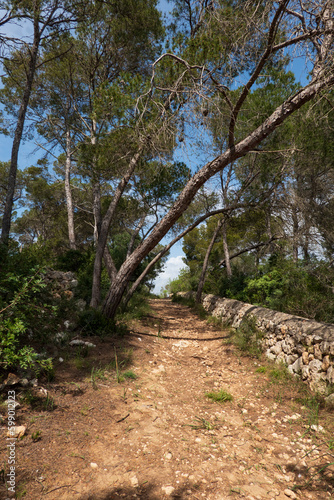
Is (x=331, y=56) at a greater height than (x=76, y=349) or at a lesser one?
greater

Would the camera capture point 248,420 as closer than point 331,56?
Yes

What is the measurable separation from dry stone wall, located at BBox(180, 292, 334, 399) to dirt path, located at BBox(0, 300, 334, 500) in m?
0.55

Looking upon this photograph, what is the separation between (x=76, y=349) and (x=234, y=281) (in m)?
6.82

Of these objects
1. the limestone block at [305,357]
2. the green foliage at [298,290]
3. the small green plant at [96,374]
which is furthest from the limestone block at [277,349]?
the small green plant at [96,374]

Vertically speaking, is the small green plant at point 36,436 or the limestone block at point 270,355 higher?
the small green plant at point 36,436

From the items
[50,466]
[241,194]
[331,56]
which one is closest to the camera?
[50,466]

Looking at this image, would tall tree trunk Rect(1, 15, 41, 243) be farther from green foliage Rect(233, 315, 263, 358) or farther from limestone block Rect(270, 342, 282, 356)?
limestone block Rect(270, 342, 282, 356)

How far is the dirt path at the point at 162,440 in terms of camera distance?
2.21 meters

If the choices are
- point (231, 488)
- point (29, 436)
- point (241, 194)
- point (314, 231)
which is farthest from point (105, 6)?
point (231, 488)

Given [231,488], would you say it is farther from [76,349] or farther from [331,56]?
[331,56]

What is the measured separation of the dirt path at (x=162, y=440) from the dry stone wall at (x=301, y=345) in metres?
0.55

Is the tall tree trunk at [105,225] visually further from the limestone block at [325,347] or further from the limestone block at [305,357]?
the limestone block at [325,347]

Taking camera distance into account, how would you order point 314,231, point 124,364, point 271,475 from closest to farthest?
point 271,475
point 124,364
point 314,231

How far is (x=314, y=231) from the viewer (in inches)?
342
